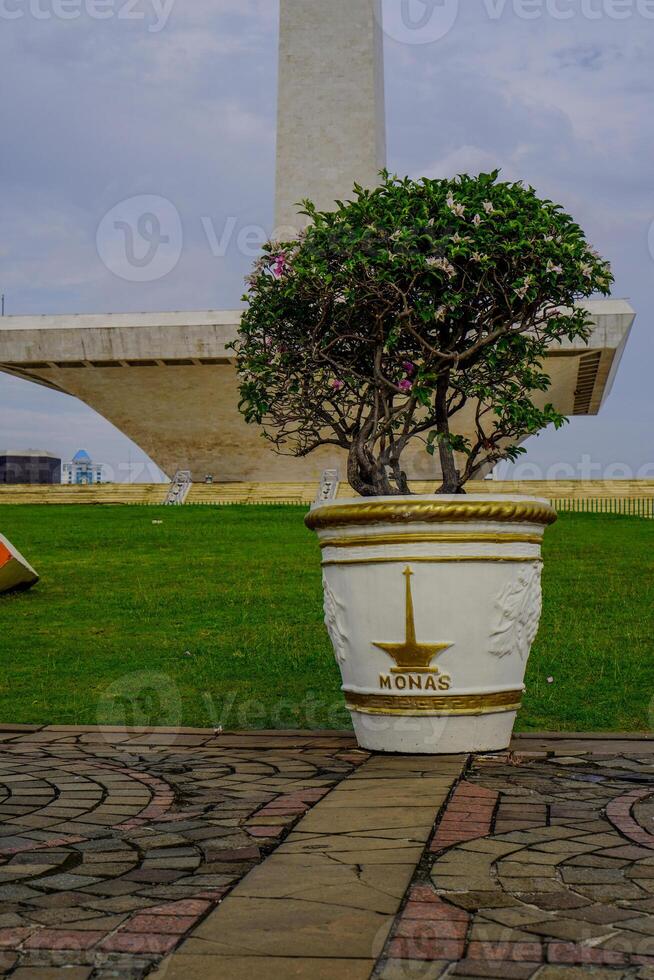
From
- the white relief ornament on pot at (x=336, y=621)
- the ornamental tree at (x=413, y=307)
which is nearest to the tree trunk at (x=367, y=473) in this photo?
the ornamental tree at (x=413, y=307)

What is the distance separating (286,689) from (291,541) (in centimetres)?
822

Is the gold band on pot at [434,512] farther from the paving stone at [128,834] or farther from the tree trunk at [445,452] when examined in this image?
the paving stone at [128,834]

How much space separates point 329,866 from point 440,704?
1.72 meters

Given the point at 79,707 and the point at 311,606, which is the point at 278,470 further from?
the point at 79,707

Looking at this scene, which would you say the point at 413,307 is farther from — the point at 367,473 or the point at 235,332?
the point at 235,332

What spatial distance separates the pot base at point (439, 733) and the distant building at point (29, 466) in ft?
151

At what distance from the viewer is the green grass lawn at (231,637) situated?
253 inches

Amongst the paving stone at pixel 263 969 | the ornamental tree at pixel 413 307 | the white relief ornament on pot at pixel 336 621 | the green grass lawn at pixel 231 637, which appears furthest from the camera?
the green grass lawn at pixel 231 637

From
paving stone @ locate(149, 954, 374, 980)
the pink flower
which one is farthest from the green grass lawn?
paving stone @ locate(149, 954, 374, 980)

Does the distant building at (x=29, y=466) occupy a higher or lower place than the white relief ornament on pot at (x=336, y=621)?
higher

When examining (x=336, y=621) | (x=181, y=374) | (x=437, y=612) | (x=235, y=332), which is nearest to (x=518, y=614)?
(x=437, y=612)

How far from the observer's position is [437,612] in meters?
4.62

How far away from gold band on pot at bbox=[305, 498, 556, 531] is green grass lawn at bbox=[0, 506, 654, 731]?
1.69 meters

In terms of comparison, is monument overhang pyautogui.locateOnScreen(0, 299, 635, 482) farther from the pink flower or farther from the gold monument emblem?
the gold monument emblem
